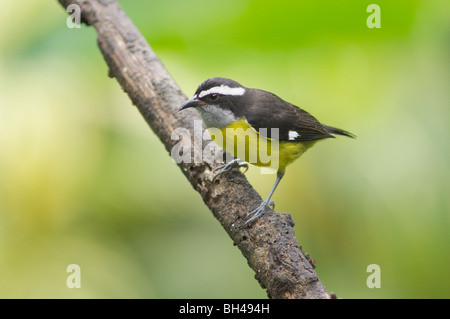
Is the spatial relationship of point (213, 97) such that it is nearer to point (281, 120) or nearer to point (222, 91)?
point (222, 91)

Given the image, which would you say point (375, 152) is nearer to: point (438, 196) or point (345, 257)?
point (438, 196)

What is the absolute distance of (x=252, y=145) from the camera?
2.80m

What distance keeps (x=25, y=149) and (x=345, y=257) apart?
7.44 ft

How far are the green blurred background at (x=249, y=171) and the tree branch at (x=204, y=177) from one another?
0.68 feet

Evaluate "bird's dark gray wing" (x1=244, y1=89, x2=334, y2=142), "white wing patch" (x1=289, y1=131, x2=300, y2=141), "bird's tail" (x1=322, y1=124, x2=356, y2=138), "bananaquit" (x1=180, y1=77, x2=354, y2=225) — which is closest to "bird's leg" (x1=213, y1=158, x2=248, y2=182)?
"bananaquit" (x1=180, y1=77, x2=354, y2=225)

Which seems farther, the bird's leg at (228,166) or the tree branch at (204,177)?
the bird's leg at (228,166)

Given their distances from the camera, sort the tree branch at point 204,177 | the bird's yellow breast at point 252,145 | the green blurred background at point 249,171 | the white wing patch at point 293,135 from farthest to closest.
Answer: the green blurred background at point 249,171
the white wing patch at point 293,135
the bird's yellow breast at point 252,145
the tree branch at point 204,177

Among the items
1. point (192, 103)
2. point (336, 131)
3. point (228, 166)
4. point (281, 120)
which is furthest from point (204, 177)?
point (336, 131)

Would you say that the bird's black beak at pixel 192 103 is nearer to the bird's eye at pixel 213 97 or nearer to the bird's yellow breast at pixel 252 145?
the bird's eye at pixel 213 97

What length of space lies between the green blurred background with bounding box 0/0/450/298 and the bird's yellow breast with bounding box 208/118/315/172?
492 millimetres

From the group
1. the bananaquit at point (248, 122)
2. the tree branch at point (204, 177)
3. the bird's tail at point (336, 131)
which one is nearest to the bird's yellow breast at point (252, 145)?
the bananaquit at point (248, 122)

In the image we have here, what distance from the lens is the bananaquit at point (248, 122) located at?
2.83 m

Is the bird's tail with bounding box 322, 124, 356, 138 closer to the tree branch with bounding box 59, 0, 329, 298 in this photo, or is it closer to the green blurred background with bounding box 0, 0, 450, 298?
the green blurred background with bounding box 0, 0, 450, 298

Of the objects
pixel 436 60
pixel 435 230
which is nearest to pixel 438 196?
pixel 435 230
